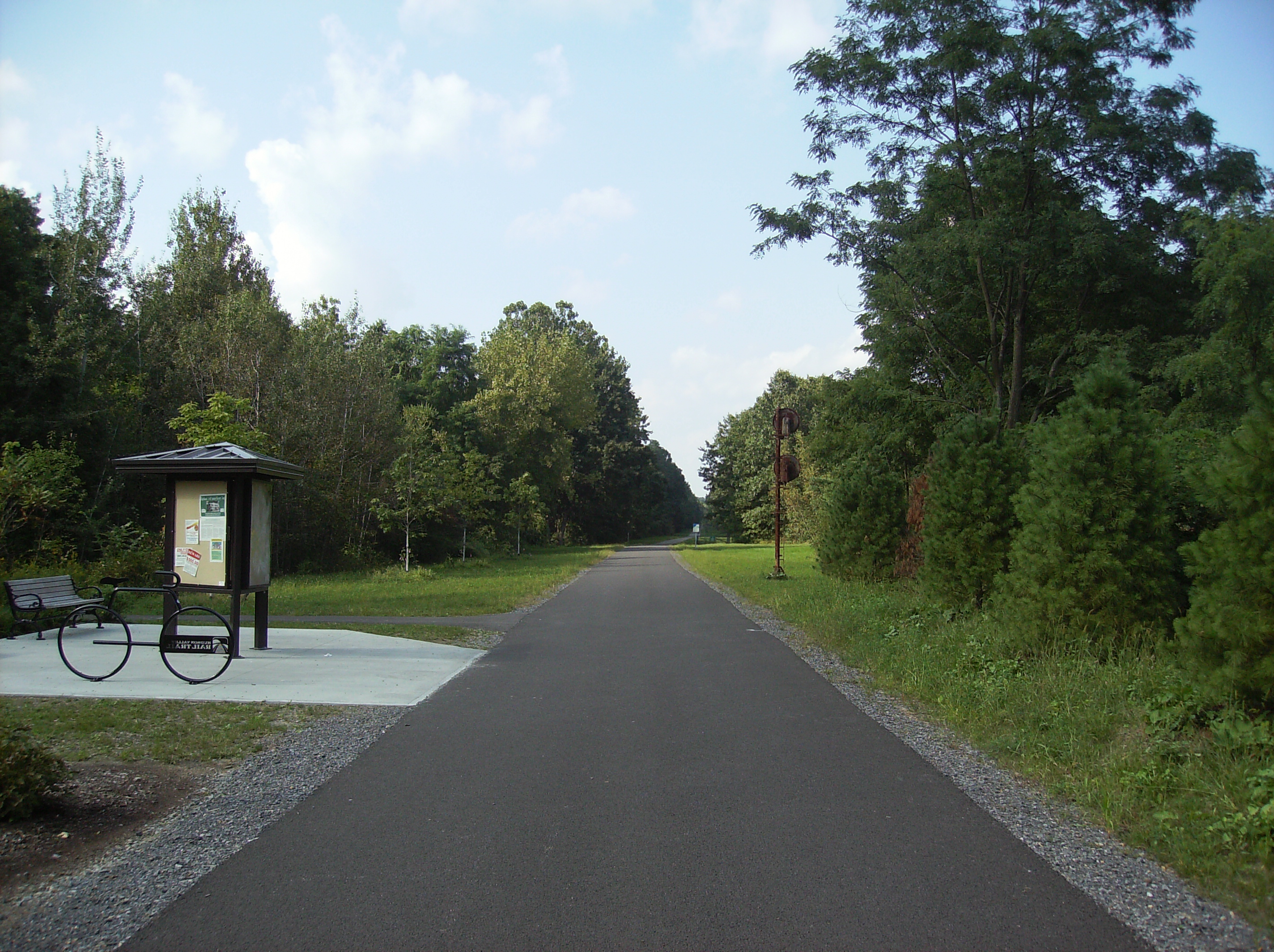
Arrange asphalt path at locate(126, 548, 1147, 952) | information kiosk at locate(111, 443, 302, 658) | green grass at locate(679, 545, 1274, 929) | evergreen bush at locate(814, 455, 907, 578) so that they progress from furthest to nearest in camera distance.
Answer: evergreen bush at locate(814, 455, 907, 578), information kiosk at locate(111, 443, 302, 658), green grass at locate(679, 545, 1274, 929), asphalt path at locate(126, 548, 1147, 952)

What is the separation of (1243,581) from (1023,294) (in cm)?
1856

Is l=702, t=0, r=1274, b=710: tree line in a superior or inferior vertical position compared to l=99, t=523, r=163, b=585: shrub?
superior

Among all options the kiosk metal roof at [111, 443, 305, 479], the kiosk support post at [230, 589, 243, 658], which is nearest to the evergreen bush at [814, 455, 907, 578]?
the kiosk metal roof at [111, 443, 305, 479]

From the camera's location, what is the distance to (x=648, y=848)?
4359 mm

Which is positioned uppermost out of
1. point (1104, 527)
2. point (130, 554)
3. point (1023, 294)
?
point (1023, 294)

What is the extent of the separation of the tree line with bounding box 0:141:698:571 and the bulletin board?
757 cm

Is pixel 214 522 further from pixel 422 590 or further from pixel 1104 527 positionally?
pixel 422 590

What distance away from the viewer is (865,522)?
1942 centimetres

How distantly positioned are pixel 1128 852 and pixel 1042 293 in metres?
22.3

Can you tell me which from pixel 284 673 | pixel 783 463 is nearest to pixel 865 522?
pixel 783 463

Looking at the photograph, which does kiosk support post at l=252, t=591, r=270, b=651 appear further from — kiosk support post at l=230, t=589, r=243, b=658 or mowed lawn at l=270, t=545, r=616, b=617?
Result: mowed lawn at l=270, t=545, r=616, b=617

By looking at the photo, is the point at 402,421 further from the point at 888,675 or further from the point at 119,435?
the point at 888,675

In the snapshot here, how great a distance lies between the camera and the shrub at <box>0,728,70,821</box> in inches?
176

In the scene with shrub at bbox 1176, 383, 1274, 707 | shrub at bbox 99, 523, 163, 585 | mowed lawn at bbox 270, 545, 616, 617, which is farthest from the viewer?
shrub at bbox 99, 523, 163, 585
